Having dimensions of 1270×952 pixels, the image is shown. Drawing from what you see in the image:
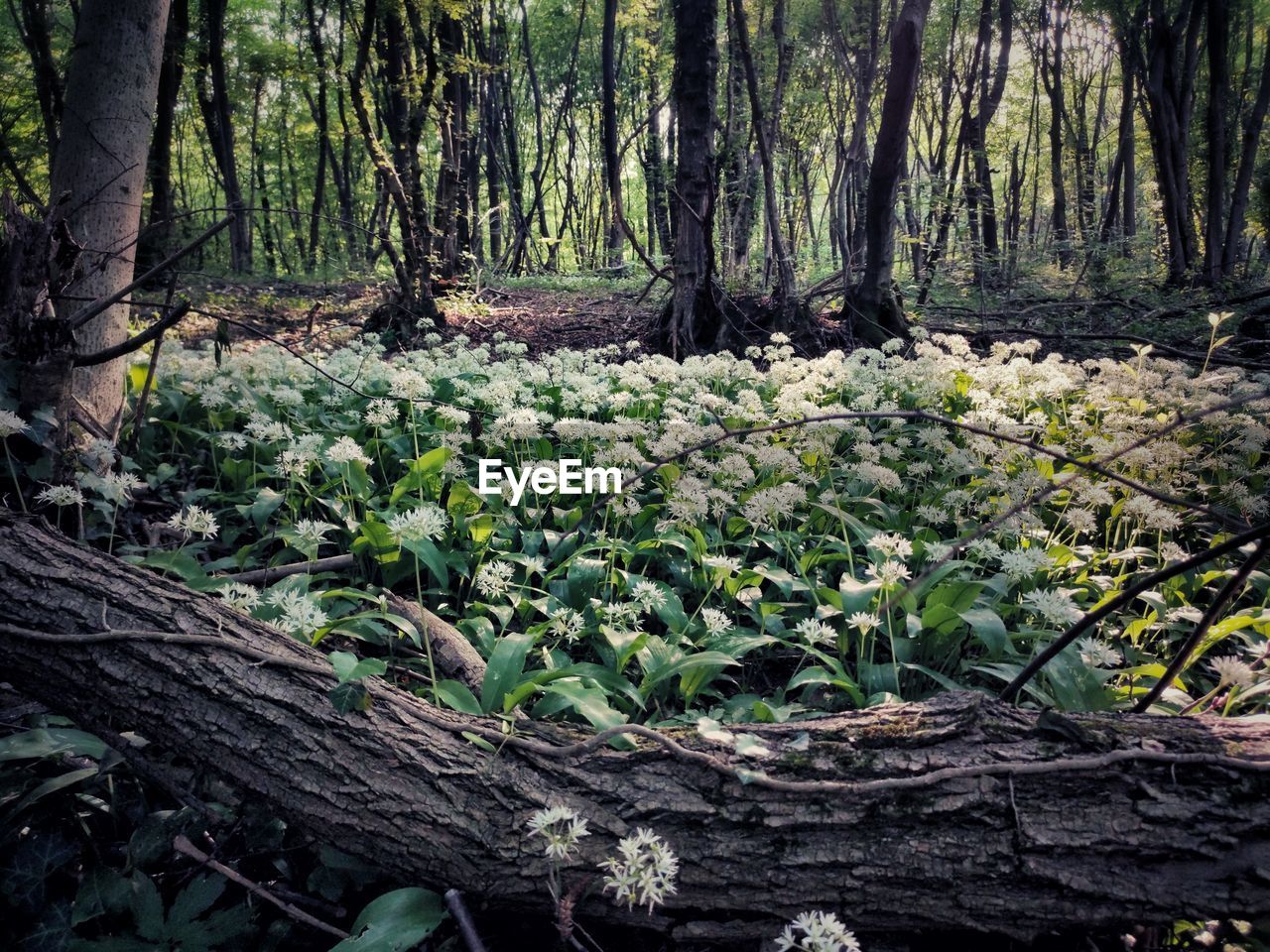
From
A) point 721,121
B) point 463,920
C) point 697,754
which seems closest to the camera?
point 463,920

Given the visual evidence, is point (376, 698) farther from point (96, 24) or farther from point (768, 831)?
point (96, 24)

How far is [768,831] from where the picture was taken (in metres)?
1.37

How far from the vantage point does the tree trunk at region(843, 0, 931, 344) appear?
234 inches

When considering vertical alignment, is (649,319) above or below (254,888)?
above

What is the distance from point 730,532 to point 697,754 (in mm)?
1848

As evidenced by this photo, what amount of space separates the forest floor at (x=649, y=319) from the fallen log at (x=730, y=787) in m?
4.83

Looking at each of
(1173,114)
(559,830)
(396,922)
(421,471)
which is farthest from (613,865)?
(1173,114)

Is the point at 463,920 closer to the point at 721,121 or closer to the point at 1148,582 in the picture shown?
the point at 1148,582

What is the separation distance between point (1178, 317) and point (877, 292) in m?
4.10

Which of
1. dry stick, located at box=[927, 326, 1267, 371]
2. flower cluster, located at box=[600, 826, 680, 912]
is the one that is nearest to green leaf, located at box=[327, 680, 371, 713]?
flower cluster, located at box=[600, 826, 680, 912]

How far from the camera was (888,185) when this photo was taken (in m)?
6.30

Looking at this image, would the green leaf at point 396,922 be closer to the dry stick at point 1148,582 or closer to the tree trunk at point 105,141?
the dry stick at point 1148,582

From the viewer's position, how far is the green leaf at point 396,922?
1.30m

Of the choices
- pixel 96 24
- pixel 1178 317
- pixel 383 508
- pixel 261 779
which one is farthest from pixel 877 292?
pixel 261 779
